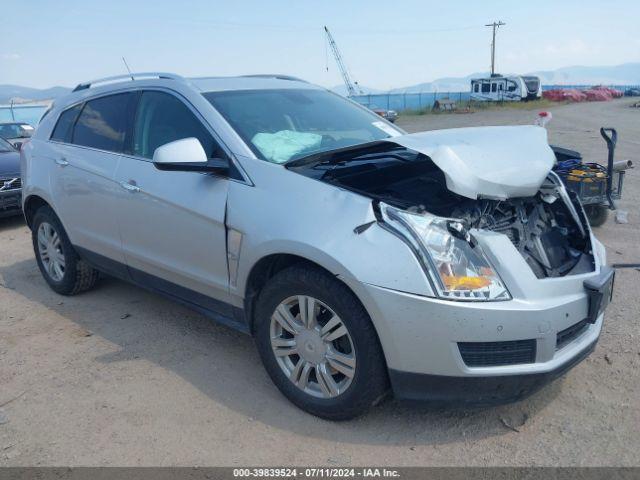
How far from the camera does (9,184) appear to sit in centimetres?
795

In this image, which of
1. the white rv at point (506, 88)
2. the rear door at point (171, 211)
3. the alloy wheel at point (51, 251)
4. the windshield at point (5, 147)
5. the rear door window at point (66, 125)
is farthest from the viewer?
the white rv at point (506, 88)

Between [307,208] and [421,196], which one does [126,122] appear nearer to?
[307,208]

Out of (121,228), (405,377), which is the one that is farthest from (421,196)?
(121,228)

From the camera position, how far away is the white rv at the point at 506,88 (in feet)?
154

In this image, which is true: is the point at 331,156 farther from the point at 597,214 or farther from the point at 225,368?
the point at 597,214

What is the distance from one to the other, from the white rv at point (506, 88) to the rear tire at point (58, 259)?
156ft

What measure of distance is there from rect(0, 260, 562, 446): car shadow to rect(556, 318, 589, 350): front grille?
462mm

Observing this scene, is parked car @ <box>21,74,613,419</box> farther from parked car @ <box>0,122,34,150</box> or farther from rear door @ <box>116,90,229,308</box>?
parked car @ <box>0,122,34,150</box>

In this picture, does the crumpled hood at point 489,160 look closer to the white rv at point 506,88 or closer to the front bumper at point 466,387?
the front bumper at point 466,387

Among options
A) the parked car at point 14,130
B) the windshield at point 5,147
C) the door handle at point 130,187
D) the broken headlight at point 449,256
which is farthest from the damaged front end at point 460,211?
the parked car at point 14,130

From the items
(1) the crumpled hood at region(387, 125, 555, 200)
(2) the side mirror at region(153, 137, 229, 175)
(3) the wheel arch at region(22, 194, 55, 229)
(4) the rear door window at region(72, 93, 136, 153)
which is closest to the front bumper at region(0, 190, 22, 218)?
(3) the wheel arch at region(22, 194, 55, 229)

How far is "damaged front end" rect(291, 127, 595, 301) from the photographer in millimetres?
2465

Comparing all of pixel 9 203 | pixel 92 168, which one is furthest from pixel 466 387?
pixel 9 203

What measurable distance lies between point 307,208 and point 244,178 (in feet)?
1.69
